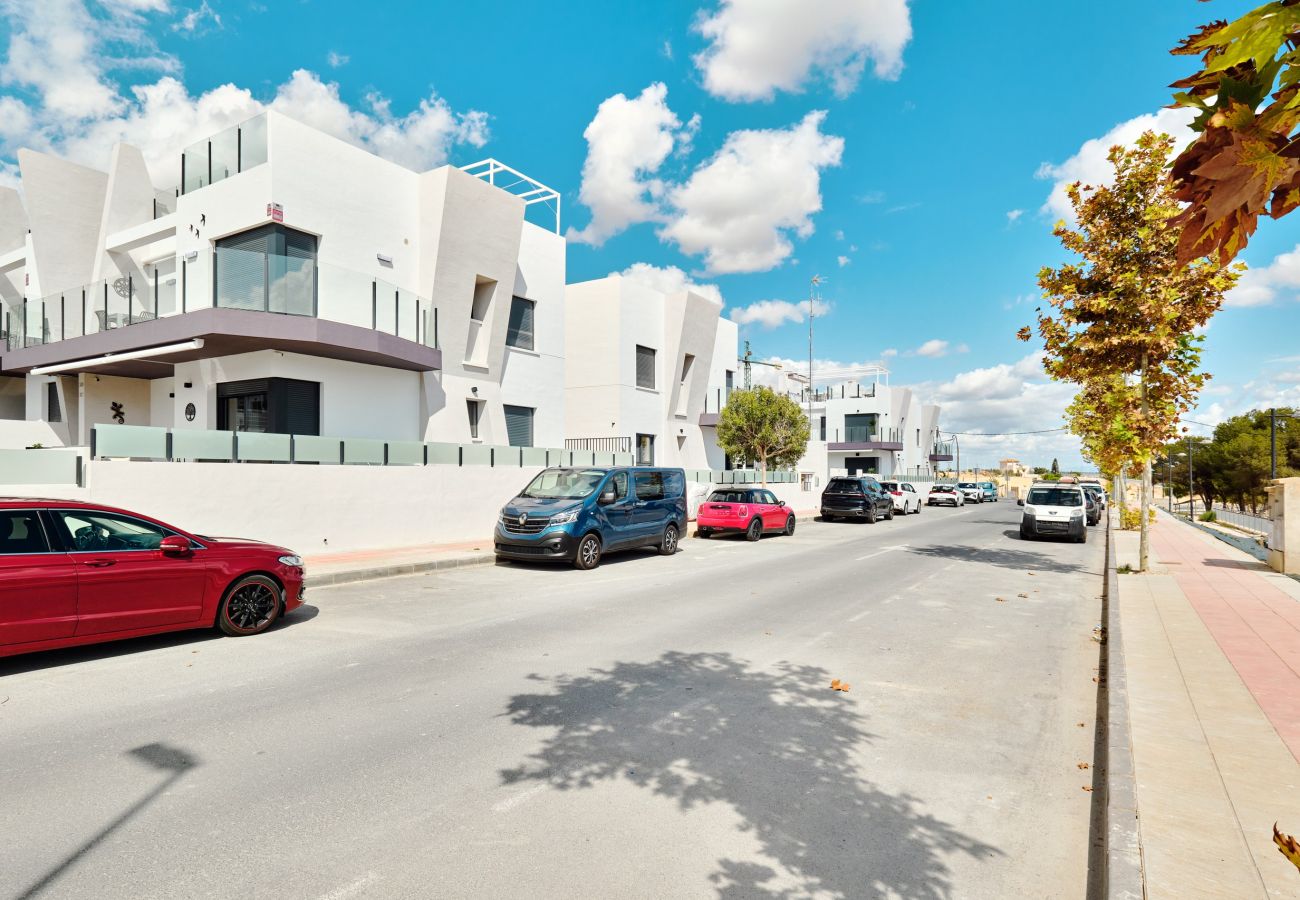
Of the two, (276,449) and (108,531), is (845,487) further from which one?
(108,531)

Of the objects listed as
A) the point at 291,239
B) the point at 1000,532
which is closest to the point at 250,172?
A: the point at 291,239

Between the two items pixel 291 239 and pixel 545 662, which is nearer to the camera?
pixel 545 662

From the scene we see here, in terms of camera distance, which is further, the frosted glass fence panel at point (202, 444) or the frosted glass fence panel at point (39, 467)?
the frosted glass fence panel at point (202, 444)

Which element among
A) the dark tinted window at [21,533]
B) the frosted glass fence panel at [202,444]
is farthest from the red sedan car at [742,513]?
the dark tinted window at [21,533]

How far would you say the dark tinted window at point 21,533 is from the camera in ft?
21.1

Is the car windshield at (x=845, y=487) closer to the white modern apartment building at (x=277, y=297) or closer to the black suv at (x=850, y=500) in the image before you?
the black suv at (x=850, y=500)

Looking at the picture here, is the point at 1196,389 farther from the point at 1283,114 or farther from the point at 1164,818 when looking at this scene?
the point at 1283,114

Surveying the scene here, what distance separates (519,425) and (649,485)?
8.49m

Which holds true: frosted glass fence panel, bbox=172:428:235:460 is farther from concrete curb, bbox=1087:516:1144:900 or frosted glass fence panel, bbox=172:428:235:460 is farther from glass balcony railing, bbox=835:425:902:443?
glass balcony railing, bbox=835:425:902:443

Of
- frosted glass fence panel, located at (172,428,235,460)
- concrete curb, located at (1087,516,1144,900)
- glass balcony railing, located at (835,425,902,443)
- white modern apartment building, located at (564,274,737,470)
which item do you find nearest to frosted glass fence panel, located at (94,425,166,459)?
frosted glass fence panel, located at (172,428,235,460)

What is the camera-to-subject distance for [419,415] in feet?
63.5

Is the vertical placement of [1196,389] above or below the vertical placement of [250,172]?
below

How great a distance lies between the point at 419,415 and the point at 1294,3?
64.2ft

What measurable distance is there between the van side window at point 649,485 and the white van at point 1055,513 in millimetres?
12525
